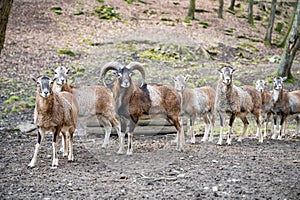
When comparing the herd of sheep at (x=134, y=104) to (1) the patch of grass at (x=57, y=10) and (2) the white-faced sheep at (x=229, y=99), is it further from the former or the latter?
(1) the patch of grass at (x=57, y=10)

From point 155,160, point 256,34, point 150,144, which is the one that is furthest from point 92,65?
point 256,34

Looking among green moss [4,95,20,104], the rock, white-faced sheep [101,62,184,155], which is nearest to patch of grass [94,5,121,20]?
green moss [4,95,20,104]

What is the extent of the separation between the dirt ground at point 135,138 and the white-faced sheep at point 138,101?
2.95ft

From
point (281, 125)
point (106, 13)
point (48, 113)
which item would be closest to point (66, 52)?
point (106, 13)

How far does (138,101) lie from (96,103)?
5.81 ft

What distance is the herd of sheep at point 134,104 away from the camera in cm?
941

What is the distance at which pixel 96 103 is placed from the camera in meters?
12.3

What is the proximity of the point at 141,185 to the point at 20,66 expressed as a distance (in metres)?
15.0

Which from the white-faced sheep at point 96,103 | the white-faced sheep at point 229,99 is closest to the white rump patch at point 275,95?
the white-faced sheep at point 229,99

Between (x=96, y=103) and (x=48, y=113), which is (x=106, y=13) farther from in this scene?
(x=48, y=113)

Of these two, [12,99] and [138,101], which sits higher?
[138,101]

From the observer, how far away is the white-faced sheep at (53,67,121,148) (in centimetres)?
1211

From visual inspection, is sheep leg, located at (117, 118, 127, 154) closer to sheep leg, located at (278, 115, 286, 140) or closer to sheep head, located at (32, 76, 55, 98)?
sheep head, located at (32, 76, 55, 98)

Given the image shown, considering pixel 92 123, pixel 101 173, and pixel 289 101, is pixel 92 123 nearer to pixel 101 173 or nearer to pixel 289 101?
pixel 101 173
